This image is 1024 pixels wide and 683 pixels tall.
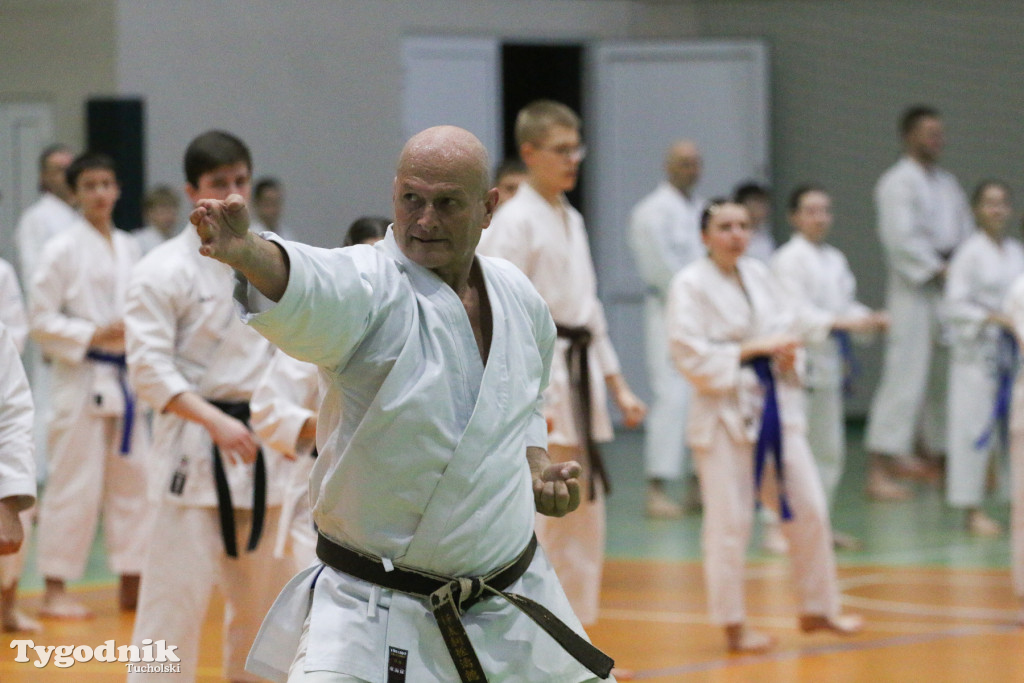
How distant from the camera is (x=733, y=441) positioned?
204 inches

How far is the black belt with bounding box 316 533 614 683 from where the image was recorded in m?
2.43

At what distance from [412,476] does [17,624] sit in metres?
3.45

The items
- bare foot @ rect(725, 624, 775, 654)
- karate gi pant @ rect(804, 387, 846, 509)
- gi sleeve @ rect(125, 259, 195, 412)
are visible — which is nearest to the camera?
gi sleeve @ rect(125, 259, 195, 412)

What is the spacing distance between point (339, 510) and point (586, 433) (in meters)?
2.49

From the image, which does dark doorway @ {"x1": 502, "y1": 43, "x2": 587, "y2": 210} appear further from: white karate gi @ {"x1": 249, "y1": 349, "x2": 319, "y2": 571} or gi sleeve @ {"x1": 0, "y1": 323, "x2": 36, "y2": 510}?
gi sleeve @ {"x1": 0, "y1": 323, "x2": 36, "y2": 510}

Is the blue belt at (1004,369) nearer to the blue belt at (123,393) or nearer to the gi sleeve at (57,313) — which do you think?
the blue belt at (123,393)

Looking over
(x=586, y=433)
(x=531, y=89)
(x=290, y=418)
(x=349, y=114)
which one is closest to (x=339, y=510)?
(x=290, y=418)

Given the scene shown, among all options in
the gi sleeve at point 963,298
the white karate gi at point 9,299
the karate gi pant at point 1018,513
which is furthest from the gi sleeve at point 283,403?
the gi sleeve at point 963,298

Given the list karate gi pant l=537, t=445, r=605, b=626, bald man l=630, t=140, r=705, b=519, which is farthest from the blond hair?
bald man l=630, t=140, r=705, b=519

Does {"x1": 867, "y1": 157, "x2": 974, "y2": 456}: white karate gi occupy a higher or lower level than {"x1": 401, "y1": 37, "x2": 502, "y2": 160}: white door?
lower

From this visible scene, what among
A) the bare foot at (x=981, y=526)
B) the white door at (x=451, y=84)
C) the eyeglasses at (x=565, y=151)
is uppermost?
the white door at (x=451, y=84)

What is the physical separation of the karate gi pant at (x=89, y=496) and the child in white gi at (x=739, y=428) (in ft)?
6.93

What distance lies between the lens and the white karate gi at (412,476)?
2.34m

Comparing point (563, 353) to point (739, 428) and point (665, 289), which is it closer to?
point (739, 428)
